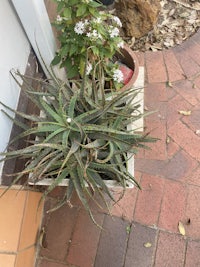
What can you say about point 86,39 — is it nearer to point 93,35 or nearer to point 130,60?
point 93,35

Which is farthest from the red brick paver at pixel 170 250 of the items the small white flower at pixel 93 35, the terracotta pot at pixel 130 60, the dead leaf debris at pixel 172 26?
the dead leaf debris at pixel 172 26

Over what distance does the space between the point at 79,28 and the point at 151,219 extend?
112cm

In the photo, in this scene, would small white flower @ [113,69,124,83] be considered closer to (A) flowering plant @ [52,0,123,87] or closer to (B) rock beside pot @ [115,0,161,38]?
(A) flowering plant @ [52,0,123,87]

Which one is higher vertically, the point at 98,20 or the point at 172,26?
the point at 172,26

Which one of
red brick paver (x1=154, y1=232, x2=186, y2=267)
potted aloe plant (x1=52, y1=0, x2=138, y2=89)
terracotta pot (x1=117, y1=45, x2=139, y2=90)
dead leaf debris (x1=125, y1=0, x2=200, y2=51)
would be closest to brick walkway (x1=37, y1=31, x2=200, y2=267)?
red brick paver (x1=154, y1=232, x2=186, y2=267)

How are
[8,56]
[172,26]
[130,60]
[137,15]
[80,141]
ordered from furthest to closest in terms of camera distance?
[172,26], [137,15], [130,60], [8,56], [80,141]

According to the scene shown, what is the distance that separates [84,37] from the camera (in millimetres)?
1802

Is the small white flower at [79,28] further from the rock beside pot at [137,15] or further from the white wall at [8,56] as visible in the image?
the rock beside pot at [137,15]

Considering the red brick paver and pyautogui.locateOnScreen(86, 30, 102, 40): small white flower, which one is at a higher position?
pyautogui.locateOnScreen(86, 30, 102, 40): small white flower

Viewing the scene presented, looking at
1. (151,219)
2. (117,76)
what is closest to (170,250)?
(151,219)

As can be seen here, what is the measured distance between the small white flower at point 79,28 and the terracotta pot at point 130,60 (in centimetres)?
42

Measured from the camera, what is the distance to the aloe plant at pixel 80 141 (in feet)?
5.10

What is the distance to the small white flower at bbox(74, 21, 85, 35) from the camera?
1750 mm

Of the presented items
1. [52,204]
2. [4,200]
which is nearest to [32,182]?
[4,200]
